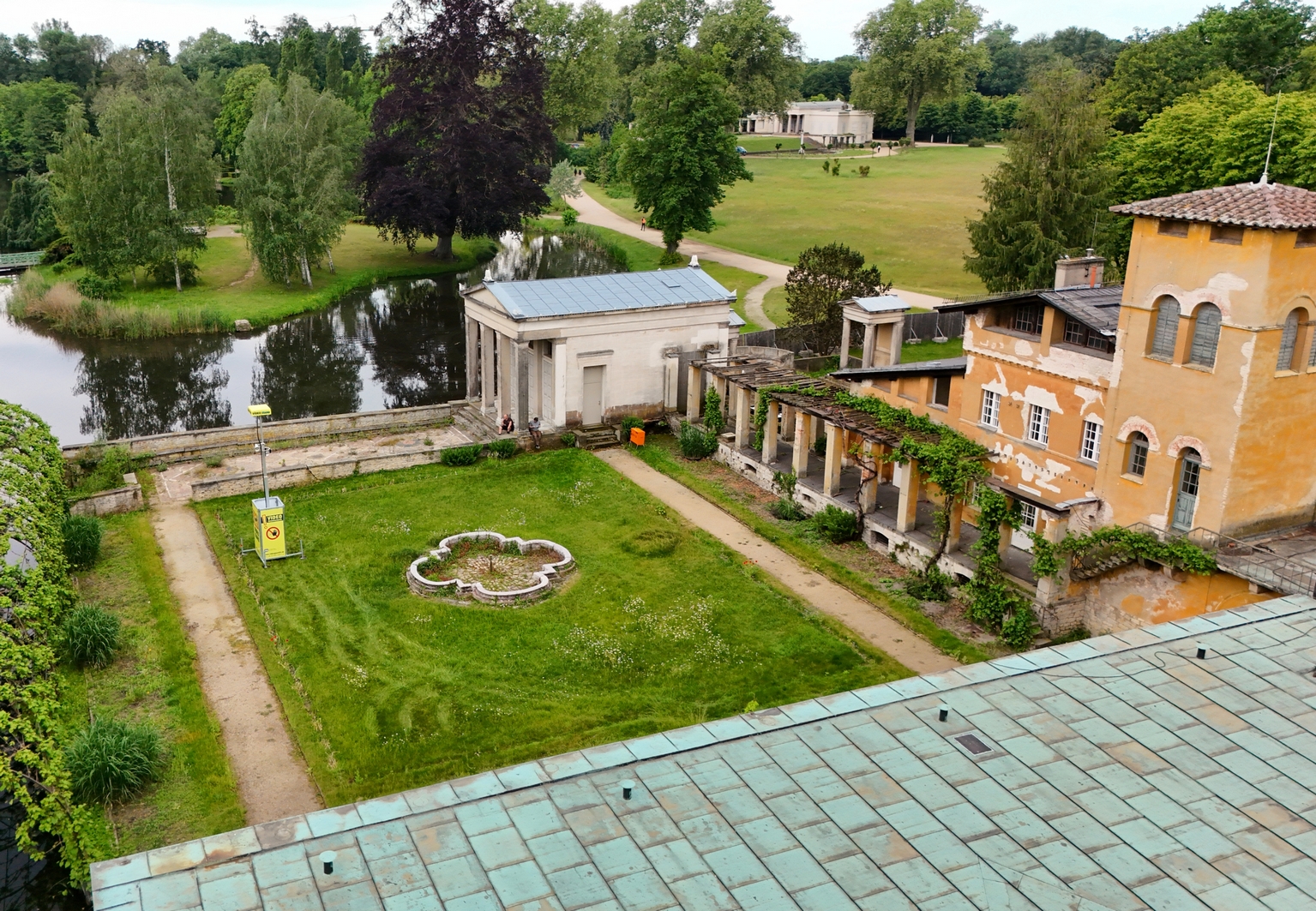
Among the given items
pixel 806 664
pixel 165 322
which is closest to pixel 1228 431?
pixel 806 664

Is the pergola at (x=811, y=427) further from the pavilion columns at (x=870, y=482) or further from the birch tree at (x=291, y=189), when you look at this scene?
the birch tree at (x=291, y=189)

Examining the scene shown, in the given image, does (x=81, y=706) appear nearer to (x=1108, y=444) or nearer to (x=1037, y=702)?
(x=1037, y=702)

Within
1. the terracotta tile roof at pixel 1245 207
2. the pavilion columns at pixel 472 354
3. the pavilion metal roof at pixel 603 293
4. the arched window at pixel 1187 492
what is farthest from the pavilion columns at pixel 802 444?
the pavilion columns at pixel 472 354

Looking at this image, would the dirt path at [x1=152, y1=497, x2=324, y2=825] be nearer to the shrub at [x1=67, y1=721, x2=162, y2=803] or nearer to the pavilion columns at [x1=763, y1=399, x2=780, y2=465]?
the shrub at [x1=67, y1=721, x2=162, y2=803]

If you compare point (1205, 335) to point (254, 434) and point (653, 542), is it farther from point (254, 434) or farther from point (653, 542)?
point (254, 434)

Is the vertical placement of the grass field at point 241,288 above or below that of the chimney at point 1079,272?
below

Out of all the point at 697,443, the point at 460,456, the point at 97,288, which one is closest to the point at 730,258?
the point at 97,288

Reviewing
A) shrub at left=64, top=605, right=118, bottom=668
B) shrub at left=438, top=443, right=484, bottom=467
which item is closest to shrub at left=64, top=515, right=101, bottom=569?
shrub at left=64, top=605, right=118, bottom=668

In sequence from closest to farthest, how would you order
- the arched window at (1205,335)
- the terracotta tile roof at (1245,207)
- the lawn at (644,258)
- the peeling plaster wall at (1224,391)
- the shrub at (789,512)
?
the terracotta tile roof at (1245,207)
the peeling plaster wall at (1224,391)
the arched window at (1205,335)
the shrub at (789,512)
the lawn at (644,258)
